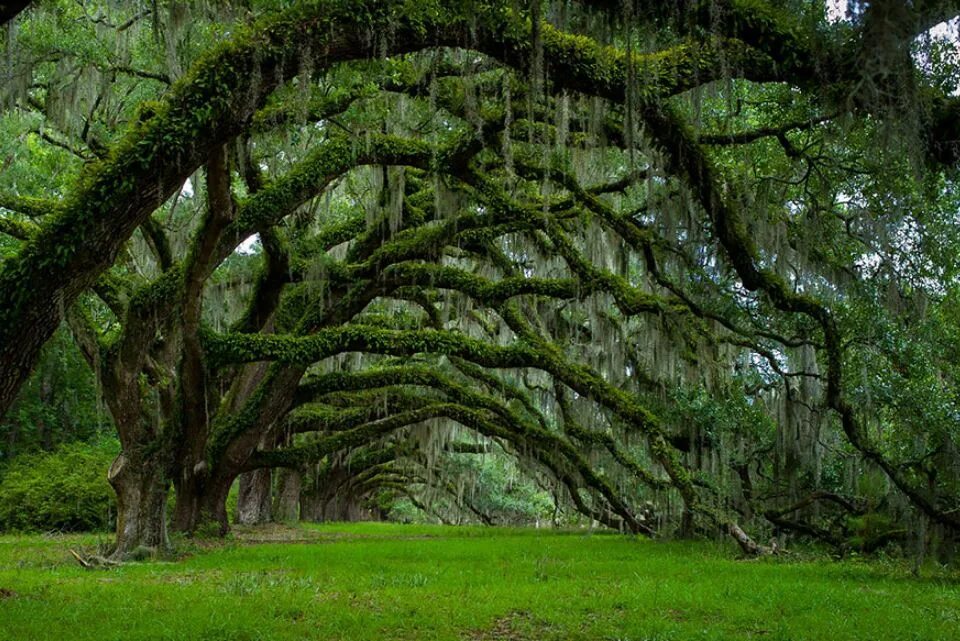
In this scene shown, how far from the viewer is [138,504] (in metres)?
11.1

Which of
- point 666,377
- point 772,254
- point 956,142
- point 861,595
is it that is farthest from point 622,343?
point 956,142

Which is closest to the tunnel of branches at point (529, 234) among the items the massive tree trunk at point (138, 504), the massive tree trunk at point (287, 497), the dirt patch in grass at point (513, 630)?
the massive tree trunk at point (138, 504)

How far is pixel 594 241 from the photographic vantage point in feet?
41.9

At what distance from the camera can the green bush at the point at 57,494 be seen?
18484 millimetres

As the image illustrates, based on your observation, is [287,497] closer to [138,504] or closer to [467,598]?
[138,504]

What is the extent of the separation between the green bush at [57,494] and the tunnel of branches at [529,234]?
432 centimetres

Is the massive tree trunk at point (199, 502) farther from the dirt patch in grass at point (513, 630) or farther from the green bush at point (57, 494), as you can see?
the dirt patch in grass at point (513, 630)

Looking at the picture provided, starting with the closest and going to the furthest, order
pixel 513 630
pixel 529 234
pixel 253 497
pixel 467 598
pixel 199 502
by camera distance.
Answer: pixel 513 630
pixel 467 598
pixel 529 234
pixel 199 502
pixel 253 497

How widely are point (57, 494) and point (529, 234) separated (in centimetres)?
1327

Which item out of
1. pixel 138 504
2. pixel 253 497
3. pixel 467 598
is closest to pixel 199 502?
pixel 138 504

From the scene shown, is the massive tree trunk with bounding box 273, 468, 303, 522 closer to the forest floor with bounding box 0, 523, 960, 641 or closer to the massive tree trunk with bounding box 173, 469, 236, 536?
the massive tree trunk with bounding box 173, 469, 236, 536

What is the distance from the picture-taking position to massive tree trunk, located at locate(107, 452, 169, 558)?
1101 cm

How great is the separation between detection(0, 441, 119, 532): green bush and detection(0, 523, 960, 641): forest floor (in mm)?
7091

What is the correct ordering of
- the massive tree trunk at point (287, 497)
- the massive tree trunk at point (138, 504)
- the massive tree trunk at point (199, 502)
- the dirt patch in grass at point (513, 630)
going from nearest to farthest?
the dirt patch in grass at point (513, 630)
the massive tree trunk at point (138, 504)
the massive tree trunk at point (199, 502)
the massive tree trunk at point (287, 497)
